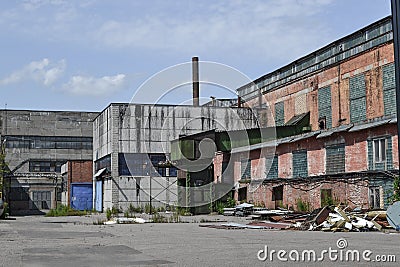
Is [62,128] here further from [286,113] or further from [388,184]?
[388,184]

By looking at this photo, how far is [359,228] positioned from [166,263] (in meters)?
11.9

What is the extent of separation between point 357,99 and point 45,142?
1556 inches

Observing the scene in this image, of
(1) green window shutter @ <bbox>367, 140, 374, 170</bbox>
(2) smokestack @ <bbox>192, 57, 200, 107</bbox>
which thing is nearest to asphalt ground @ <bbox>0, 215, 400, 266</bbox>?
(1) green window shutter @ <bbox>367, 140, 374, 170</bbox>

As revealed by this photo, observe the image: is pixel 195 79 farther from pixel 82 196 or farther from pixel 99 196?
pixel 82 196

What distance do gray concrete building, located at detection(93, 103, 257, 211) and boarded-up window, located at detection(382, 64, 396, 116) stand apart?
15.7 metres

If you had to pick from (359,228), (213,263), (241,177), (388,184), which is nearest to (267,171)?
(241,177)

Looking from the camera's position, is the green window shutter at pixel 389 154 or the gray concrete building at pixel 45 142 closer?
the green window shutter at pixel 389 154

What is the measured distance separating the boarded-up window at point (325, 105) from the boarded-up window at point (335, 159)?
11.3 m

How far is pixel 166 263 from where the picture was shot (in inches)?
451

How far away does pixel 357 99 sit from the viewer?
1501 inches

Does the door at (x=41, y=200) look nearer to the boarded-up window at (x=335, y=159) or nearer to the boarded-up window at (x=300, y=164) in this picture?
the boarded-up window at (x=300, y=164)

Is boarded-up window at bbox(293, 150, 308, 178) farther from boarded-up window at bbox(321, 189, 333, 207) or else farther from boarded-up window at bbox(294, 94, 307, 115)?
boarded-up window at bbox(294, 94, 307, 115)

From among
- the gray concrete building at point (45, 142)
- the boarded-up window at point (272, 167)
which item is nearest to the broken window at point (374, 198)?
the boarded-up window at point (272, 167)

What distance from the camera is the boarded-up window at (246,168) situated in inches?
1529
